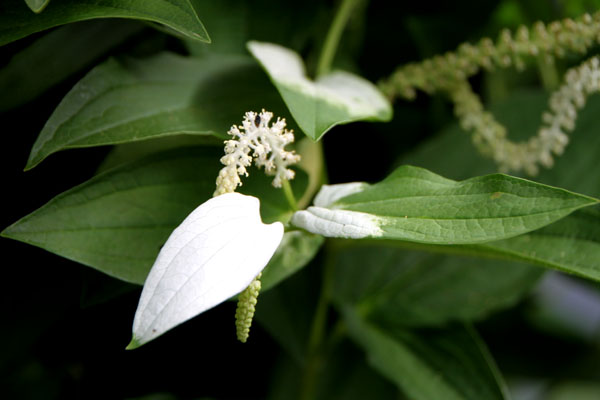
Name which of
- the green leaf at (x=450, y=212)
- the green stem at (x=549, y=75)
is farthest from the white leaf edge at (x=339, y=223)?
the green stem at (x=549, y=75)

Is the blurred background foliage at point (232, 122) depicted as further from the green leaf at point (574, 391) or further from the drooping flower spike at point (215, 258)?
the green leaf at point (574, 391)

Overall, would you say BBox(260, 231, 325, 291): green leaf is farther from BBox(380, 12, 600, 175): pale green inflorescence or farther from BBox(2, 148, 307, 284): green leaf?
BBox(380, 12, 600, 175): pale green inflorescence

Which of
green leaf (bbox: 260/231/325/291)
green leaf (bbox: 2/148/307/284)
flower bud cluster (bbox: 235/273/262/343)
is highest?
flower bud cluster (bbox: 235/273/262/343)

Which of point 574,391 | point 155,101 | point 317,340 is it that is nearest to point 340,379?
point 317,340

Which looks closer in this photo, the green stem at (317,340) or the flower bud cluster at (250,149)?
the flower bud cluster at (250,149)

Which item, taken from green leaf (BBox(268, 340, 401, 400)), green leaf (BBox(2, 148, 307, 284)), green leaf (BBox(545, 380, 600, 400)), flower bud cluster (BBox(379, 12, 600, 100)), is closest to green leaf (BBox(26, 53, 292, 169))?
green leaf (BBox(2, 148, 307, 284))

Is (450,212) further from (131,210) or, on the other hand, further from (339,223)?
(131,210)
